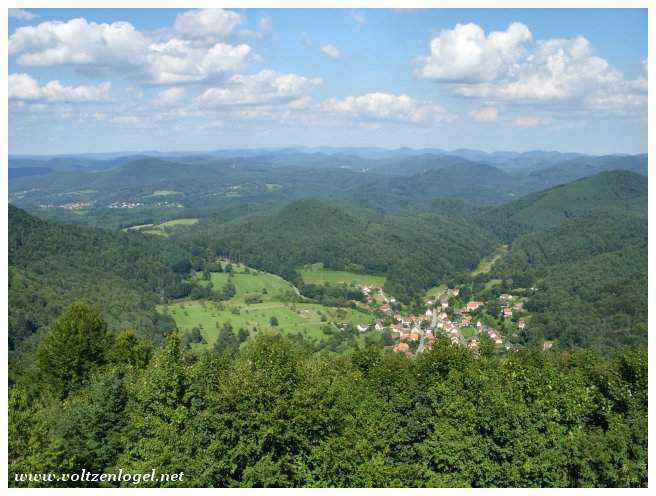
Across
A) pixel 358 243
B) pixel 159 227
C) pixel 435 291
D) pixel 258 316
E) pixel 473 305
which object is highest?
pixel 159 227

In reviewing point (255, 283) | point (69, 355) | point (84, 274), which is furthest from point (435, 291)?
point (69, 355)

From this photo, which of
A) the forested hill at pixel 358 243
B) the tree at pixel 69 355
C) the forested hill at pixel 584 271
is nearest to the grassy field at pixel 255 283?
the forested hill at pixel 358 243

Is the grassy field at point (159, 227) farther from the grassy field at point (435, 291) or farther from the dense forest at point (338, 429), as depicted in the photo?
the dense forest at point (338, 429)

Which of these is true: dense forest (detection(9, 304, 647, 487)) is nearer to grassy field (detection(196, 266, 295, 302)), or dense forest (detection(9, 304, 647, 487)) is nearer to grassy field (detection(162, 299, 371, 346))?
grassy field (detection(162, 299, 371, 346))

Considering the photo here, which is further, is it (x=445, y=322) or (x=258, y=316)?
(x=445, y=322)

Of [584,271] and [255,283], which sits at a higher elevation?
[584,271]

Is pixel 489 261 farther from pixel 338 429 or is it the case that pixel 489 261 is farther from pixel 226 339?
pixel 338 429
